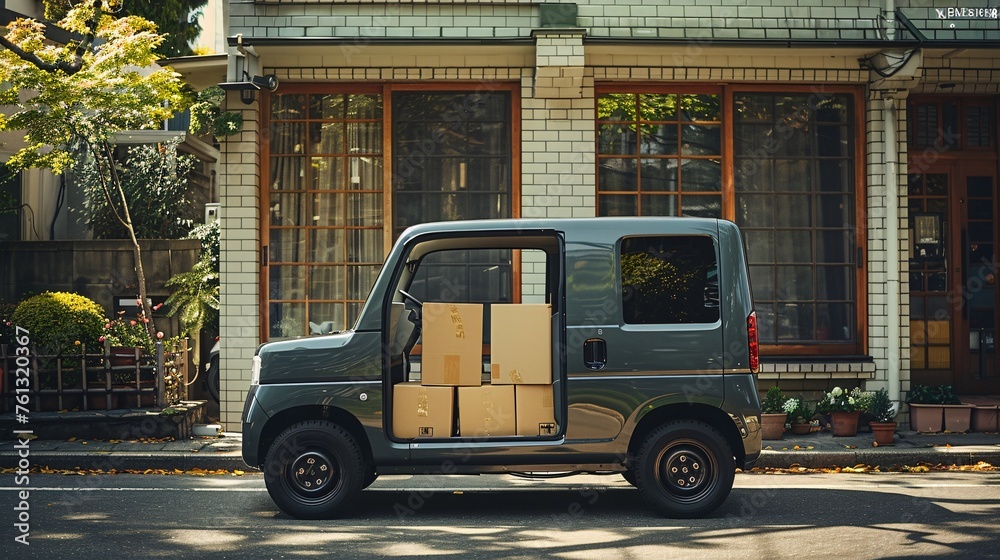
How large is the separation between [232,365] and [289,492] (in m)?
4.61

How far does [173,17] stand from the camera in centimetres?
2375

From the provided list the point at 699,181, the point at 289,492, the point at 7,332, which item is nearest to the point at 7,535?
the point at 289,492

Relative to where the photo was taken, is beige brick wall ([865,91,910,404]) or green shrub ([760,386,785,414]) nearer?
green shrub ([760,386,785,414])

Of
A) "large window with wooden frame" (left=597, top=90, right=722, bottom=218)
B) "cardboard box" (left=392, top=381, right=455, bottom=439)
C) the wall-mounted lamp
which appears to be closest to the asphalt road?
"cardboard box" (left=392, top=381, right=455, bottom=439)

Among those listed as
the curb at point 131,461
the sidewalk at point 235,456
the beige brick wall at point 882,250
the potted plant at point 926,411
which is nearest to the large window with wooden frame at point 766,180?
the beige brick wall at point 882,250

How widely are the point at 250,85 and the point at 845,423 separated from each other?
7.54m

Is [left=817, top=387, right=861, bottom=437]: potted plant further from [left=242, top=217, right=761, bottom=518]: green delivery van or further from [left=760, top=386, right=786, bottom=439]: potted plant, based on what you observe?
[left=242, top=217, right=761, bottom=518]: green delivery van

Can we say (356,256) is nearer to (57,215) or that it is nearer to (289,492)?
(289,492)

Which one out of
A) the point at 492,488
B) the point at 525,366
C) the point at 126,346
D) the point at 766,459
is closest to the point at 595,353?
the point at 525,366

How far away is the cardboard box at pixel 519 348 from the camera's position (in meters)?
7.67

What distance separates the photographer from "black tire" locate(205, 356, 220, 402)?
12967 millimetres

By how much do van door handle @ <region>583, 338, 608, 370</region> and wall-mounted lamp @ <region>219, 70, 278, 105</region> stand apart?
5.85 metres

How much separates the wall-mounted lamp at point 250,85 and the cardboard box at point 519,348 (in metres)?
5.37

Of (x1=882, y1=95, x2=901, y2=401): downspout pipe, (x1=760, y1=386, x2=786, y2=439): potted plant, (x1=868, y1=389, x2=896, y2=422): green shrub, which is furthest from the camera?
(x1=882, y1=95, x2=901, y2=401): downspout pipe
